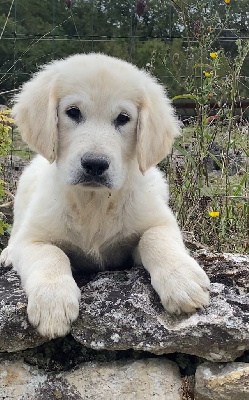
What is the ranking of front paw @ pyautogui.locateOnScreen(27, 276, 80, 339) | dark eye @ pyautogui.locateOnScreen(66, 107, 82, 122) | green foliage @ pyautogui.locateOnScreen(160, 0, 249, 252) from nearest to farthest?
front paw @ pyautogui.locateOnScreen(27, 276, 80, 339), dark eye @ pyautogui.locateOnScreen(66, 107, 82, 122), green foliage @ pyautogui.locateOnScreen(160, 0, 249, 252)

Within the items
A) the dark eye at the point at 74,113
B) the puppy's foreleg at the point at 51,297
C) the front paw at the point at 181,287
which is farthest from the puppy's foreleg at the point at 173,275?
the dark eye at the point at 74,113

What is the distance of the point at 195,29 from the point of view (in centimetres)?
402

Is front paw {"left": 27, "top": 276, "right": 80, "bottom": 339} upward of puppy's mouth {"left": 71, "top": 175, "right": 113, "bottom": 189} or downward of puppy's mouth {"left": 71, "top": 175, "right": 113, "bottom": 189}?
downward

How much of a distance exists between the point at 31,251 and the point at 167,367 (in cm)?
85

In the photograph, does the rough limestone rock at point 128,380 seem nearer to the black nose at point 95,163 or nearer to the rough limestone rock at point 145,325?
the rough limestone rock at point 145,325

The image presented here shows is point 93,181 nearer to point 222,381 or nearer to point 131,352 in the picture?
point 131,352

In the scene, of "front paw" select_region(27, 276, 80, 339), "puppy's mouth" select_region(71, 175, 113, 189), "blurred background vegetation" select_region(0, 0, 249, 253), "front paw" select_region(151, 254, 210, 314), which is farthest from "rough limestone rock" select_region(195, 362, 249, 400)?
"blurred background vegetation" select_region(0, 0, 249, 253)

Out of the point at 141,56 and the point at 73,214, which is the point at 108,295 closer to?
the point at 73,214

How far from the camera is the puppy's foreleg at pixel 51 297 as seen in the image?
2.11 meters

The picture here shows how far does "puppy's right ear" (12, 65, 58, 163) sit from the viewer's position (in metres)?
2.66

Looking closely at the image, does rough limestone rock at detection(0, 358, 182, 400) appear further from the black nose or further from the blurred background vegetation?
the blurred background vegetation

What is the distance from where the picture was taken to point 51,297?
2133 mm

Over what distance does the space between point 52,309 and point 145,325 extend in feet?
1.27

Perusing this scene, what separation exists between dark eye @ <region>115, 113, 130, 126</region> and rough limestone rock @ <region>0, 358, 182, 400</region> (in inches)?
45.0
